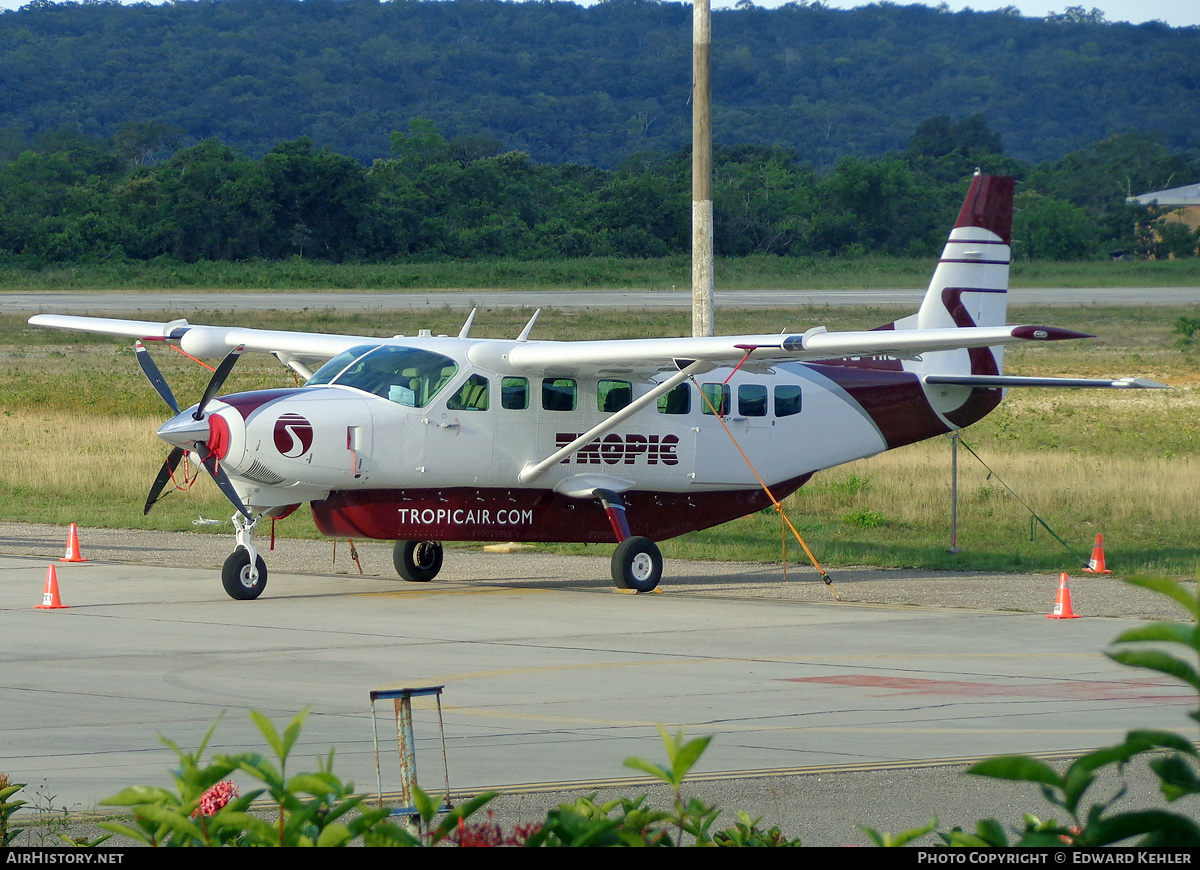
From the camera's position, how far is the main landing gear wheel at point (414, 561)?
670 inches

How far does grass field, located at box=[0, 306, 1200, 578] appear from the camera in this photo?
63.1 feet

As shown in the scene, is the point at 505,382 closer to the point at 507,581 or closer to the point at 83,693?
the point at 507,581

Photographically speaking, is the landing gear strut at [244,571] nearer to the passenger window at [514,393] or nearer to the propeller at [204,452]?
the propeller at [204,452]

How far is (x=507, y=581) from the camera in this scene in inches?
669

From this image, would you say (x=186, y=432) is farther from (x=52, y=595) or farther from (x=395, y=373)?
(x=395, y=373)

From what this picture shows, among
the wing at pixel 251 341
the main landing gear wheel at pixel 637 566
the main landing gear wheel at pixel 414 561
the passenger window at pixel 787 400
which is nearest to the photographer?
the main landing gear wheel at pixel 637 566

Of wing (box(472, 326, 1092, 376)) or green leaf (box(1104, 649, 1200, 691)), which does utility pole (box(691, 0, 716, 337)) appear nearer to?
wing (box(472, 326, 1092, 376))

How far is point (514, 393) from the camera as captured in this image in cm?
1658

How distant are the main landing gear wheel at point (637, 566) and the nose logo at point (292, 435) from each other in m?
3.42

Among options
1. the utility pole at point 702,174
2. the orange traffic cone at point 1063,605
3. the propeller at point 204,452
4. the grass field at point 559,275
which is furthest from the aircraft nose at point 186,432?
the grass field at point 559,275

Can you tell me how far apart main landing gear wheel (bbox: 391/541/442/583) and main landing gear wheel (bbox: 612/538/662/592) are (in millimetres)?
2146

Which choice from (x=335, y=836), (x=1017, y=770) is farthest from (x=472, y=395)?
(x=1017, y=770)

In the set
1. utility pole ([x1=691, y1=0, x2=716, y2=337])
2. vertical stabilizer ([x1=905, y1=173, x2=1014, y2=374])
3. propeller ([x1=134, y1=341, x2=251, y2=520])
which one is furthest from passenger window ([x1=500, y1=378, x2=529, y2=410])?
vertical stabilizer ([x1=905, y1=173, x2=1014, y2=374])
